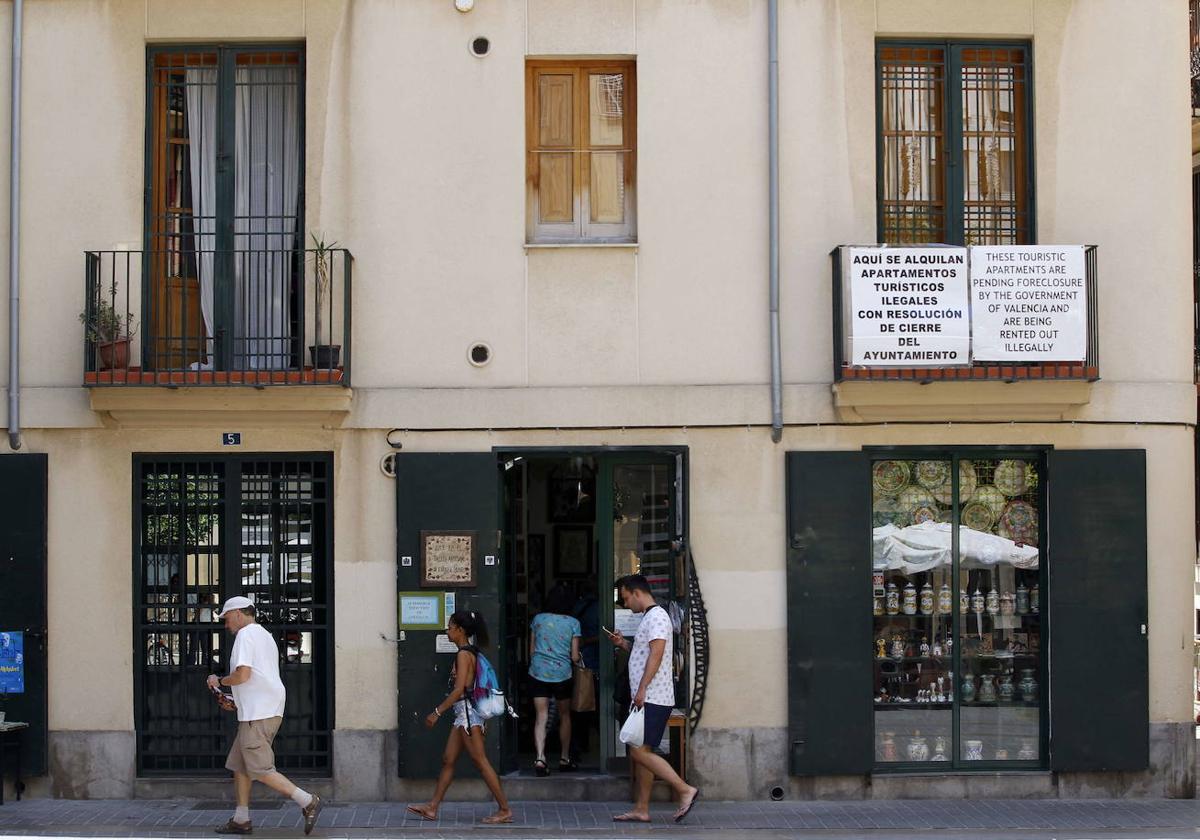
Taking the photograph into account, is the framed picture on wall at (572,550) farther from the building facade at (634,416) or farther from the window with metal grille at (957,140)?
the window with metal grille at (957,140)

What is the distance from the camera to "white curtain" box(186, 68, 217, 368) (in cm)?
1241

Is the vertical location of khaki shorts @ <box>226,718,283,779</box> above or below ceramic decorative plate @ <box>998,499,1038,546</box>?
below

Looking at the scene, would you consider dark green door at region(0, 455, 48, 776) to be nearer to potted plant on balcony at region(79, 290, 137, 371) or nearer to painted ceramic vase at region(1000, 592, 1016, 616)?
→ potted plant on balcony at region(79, 290, 137, 371)

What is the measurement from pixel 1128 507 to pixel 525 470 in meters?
5.50

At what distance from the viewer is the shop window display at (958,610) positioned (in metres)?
12.2

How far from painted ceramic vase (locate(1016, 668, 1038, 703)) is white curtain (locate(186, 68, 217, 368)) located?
7.59 metres

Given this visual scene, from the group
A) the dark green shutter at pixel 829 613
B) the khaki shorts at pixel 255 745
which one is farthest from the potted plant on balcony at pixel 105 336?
the dark green shutter at pixel 829 613

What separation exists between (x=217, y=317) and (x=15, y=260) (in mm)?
1727

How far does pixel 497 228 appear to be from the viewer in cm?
1206

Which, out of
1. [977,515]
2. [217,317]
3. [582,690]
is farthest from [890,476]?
[217,317]

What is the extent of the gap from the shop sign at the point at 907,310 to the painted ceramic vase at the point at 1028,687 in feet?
9.03

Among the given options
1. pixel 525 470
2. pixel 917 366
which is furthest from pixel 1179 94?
Answer: pixel 525 470

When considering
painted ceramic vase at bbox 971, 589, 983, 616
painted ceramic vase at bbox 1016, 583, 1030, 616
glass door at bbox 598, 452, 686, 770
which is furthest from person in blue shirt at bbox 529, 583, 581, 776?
painted ceramic vase at bbox 1016, 583, 1030, 616

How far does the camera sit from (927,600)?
12219mm
